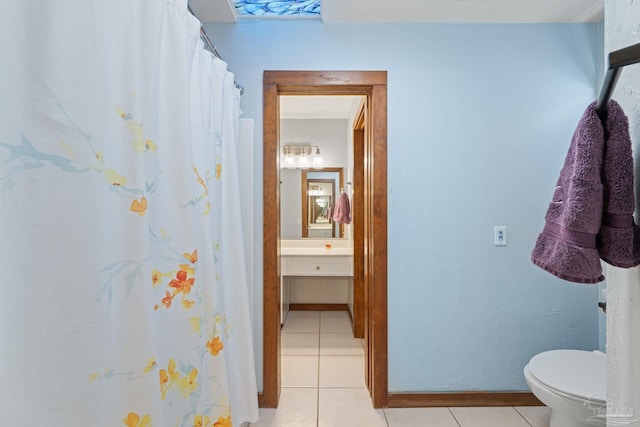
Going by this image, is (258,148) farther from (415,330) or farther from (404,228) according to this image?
(415,330)

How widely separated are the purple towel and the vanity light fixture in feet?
10.9

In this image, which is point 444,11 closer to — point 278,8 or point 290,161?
point 278,8

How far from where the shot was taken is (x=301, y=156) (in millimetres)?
3893

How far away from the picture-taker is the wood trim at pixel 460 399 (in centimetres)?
204

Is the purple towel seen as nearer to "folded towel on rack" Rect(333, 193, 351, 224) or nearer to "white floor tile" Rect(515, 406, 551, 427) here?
"white floor tile" Rect(515, 406, 551, 427)

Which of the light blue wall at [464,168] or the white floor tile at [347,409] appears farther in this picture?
the light blue wall at [464,168]

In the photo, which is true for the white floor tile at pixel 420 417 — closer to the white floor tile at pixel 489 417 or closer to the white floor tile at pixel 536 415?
the white floor tile at pixel 489 417

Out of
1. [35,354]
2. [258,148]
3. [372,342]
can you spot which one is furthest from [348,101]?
[35,354]

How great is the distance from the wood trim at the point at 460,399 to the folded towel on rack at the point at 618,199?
1.76m

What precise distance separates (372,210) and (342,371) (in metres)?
1.28

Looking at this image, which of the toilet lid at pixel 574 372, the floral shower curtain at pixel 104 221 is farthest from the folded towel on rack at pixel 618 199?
the toilet lid at pixel 574 372

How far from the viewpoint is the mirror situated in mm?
3920

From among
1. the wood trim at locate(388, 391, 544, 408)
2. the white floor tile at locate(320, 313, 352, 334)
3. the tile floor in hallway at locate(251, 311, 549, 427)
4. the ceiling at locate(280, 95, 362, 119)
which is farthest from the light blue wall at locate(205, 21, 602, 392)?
the white floor tile at locate(320, 313, 352, 334)

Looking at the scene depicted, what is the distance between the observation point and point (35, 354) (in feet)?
1.93
